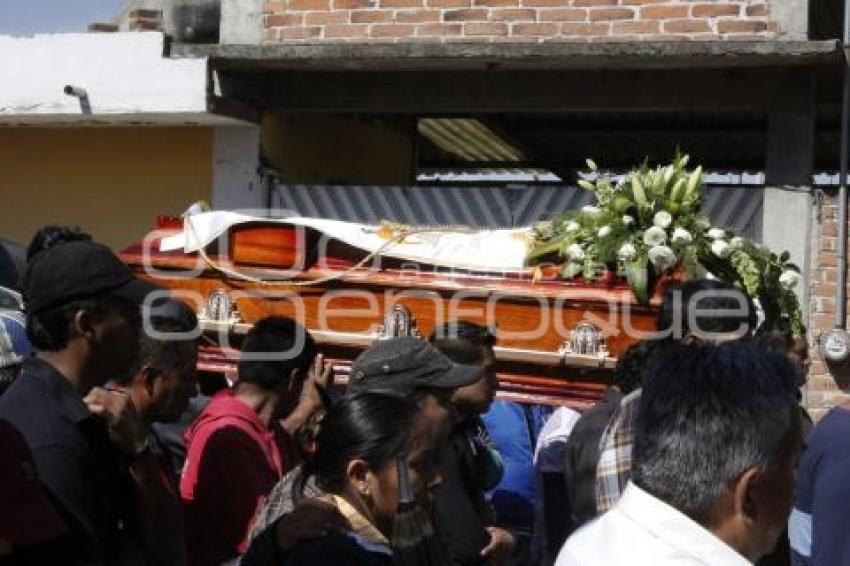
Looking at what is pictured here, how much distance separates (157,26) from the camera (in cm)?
1063

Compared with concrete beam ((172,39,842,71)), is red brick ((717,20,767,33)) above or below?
above

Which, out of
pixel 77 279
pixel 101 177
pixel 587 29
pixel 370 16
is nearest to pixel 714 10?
pixel 587 29

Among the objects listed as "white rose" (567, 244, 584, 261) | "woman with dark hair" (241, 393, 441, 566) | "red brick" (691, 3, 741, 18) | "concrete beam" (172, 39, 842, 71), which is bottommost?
"woman with dark hair" (241, 393, 441, 566)

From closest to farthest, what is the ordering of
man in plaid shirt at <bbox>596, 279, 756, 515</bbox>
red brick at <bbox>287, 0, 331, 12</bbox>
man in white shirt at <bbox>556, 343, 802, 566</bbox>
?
man in white shirt at <bbox>556, 343, 802, 566</bbox>
man in plaid shirt at <bbox>596, 279, 756, 515</bbox>
red brick at <bbox>287, 0, 331, 12</bbox>

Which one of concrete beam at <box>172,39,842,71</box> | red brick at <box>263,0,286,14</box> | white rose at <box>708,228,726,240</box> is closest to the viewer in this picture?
white rose at <box>708,228,726,240</box>

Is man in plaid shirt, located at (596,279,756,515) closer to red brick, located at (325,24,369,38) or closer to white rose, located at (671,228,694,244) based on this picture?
white rose, located at (671,228,694,244)

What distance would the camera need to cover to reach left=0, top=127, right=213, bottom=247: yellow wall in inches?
402

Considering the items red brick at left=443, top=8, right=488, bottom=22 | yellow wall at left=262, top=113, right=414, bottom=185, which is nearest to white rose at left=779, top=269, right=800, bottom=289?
red brick at left=443, top=8, right=488, bottom=22

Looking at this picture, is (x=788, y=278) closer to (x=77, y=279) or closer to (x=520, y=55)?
(x=520, y=55)

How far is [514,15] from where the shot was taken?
8977 millimetres

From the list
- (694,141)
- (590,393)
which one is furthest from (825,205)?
(694,141)

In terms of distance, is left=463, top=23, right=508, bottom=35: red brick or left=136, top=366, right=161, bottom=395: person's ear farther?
left=463, top=23, right=508, bottom=35: red brick

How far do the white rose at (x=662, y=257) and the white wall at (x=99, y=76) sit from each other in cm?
391

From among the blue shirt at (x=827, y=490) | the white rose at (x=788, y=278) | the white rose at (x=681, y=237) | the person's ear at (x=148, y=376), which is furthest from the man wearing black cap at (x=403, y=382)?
the white rose at (x=788, y=278)
